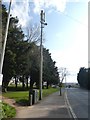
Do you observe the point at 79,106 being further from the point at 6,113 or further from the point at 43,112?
the point at 6,113

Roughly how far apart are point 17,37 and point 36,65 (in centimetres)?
1901

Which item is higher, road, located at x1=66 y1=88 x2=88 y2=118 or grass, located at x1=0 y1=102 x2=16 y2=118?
grass, located at x1=0 y1=102 x2=16 y2=118

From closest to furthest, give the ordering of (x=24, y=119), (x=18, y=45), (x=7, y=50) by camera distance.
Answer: (x=24, y=119), (x=7, y=50), (x=18, y=45)

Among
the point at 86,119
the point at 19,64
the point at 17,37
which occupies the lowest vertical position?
the point at 86,119

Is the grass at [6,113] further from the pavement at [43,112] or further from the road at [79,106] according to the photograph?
the road at [79,106]

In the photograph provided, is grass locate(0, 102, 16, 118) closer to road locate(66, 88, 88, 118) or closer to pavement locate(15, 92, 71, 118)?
pavement locate(15, 92, 71, 118)

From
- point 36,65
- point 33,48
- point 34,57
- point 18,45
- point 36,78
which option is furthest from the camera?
point 36,78

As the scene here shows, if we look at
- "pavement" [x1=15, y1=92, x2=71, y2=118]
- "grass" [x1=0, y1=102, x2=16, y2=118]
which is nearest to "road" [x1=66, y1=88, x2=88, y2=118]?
"pavement" [x1=15, y1=92, x2=71, y2=118]

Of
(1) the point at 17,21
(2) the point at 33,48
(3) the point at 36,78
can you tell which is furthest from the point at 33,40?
(3) the point at 36,78

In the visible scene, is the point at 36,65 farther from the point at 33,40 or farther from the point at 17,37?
the point at 17,37

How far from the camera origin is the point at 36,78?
82438 mm

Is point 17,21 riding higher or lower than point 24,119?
higher

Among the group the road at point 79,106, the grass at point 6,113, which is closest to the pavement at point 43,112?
the grass at point 6,113

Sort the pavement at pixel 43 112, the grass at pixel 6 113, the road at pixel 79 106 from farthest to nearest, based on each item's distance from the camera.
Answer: the road at pixel 79 106, the pavement at pixel 43 112, the grass at pixel 6 113
